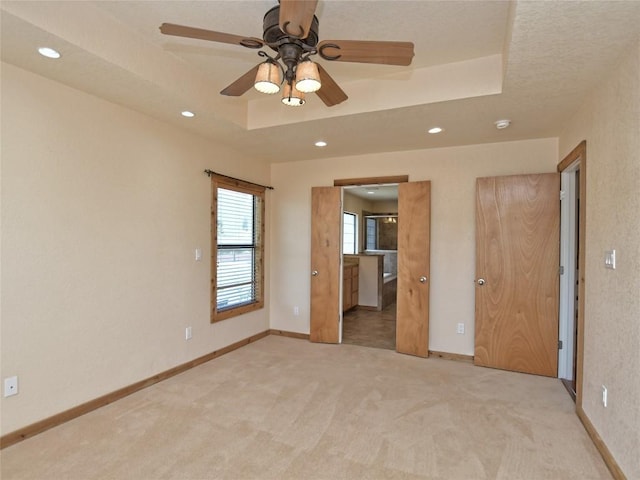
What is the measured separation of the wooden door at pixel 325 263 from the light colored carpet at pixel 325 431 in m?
1.02

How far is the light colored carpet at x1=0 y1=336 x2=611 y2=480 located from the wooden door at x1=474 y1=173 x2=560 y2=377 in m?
0.26

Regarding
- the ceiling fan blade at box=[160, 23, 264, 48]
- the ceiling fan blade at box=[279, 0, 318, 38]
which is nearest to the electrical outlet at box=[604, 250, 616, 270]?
the ceiling fan blade at box=[279, 0, 318, 38]

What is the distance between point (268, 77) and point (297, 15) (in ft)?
1.42

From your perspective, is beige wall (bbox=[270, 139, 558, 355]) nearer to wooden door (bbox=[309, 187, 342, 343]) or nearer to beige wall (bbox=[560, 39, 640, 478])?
wooden door (bbox=[309, 187, 342, 343])

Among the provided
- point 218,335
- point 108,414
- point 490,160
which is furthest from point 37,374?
point 490,160

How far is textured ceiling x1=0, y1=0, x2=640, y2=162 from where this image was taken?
183cm

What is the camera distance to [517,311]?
3523 mm

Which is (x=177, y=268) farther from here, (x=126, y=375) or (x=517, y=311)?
(x=517, y=311)

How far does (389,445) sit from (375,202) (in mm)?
7337

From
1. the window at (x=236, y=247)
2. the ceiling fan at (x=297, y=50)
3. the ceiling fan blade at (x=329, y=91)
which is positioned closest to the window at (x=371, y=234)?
the window at (x=236, y=247)

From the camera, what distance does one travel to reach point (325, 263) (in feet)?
14.7

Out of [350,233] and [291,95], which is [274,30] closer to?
[291,95]

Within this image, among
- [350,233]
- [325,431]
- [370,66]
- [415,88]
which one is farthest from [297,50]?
[350,233]

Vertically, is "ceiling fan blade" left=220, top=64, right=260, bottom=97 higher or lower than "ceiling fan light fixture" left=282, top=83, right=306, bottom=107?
higher
